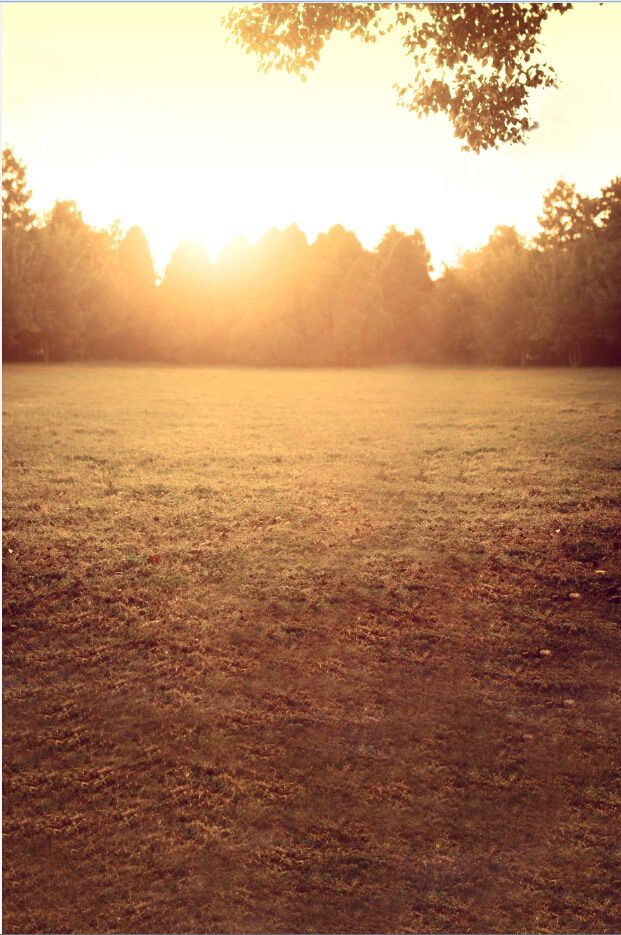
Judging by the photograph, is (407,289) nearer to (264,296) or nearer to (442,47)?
(264,296)

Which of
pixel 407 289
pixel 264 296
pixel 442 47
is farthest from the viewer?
pixel 407 289

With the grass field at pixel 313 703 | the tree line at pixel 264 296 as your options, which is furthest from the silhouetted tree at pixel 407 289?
the grass field at pixel 313 703

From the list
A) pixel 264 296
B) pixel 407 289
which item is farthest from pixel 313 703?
pixel 407 289

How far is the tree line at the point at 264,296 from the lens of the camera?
43.9 meters

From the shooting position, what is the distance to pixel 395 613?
6.23 m

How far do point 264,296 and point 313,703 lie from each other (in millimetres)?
50718

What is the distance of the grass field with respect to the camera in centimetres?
330

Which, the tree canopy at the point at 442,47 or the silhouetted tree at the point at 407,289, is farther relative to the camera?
the silhouetted tree at the point at 407,289

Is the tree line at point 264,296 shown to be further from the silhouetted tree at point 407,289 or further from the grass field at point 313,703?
the grass field at point 313,703

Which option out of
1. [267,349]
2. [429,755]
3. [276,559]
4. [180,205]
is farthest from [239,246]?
[429,755]

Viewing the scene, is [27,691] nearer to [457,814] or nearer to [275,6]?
[457,814]

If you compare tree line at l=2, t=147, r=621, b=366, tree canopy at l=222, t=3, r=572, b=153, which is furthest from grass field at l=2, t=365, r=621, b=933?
tree line at l=2, t=147, r=621, b=366

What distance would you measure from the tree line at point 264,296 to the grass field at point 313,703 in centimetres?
3544

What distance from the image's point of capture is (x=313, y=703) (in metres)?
4.83
